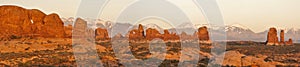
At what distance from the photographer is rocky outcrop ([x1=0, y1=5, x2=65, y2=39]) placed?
9288 centimetres

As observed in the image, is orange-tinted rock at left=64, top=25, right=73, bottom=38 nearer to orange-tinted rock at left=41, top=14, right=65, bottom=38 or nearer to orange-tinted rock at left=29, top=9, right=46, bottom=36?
orange-tinted rock at left=41, top=14, right=65, bottom=38

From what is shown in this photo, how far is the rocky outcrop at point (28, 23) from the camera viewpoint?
92.9m

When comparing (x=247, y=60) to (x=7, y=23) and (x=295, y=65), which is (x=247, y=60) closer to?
(x=295, y=65)

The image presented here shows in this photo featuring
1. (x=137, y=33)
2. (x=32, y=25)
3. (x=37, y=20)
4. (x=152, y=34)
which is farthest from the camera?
(x=137, y=33)

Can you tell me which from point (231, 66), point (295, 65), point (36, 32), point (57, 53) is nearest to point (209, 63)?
point (231, 66)

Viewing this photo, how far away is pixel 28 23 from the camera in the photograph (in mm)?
96688

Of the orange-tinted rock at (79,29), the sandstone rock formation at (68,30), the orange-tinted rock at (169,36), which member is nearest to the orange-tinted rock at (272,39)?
the orange-tinted rock at (169,36)

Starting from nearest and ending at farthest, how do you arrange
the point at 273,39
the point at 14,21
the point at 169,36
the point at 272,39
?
the point at 14,21
the point at 169,36
the point at 273,39
the point at 272,39

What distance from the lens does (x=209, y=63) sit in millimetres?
77688

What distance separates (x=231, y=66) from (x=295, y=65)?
15.4 m

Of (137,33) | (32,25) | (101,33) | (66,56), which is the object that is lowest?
(66,56)

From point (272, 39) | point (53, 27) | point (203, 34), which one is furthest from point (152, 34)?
point (272, 39)

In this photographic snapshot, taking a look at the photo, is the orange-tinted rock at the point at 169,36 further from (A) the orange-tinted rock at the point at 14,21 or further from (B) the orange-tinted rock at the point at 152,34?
(A) the orange-tinted rock at the point at 14,21

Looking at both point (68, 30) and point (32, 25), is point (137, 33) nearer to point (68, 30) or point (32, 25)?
point (68, 30)
